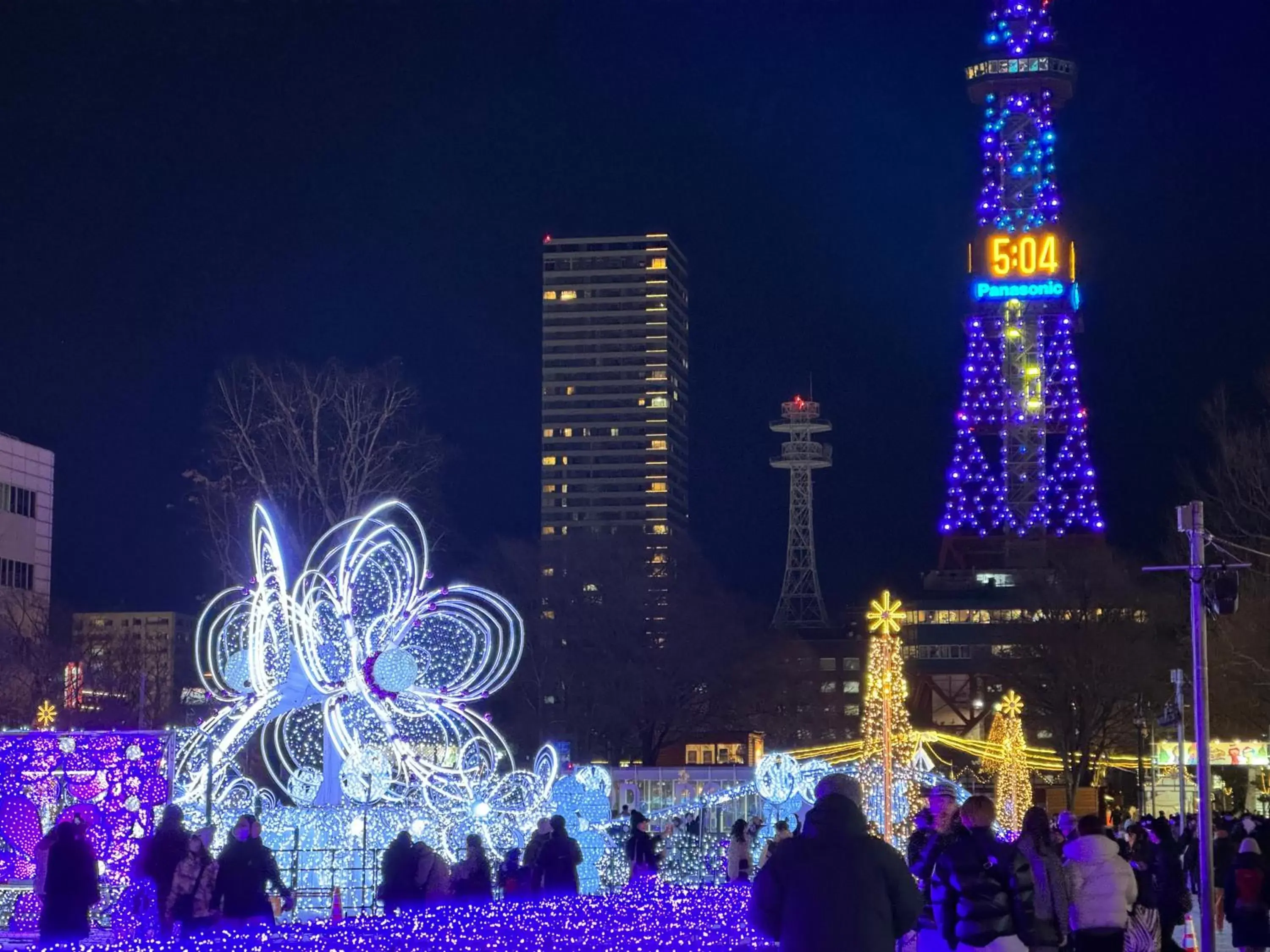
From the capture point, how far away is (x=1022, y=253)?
120 m

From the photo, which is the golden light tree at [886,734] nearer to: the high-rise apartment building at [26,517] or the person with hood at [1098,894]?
the person with hood at [1098,894]

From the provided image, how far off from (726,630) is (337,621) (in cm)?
4904

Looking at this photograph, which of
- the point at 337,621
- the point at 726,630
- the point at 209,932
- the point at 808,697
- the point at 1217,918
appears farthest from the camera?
the point at 808,697

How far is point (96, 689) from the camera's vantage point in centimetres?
6631

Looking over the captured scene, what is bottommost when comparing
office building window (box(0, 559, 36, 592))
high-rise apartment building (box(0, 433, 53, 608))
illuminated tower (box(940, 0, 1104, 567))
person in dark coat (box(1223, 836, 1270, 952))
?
person in dark coat (box(1223, 836, 1270, 952))

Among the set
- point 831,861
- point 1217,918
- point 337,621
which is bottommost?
point 1217,918

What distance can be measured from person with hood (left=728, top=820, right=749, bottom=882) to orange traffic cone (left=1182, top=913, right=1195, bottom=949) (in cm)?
479

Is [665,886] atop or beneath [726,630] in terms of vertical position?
beneath

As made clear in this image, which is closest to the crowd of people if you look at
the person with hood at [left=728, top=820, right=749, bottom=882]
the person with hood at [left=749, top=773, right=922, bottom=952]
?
the person with hood at [left=749, top=773, right=922, bottom=952]

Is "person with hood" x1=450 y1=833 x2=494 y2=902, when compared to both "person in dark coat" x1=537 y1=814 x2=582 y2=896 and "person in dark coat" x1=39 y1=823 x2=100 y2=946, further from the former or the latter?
"person in dark coat" x1=39 y1=823 x2=100 y2=946

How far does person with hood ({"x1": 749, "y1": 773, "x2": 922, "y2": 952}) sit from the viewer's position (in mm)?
8117

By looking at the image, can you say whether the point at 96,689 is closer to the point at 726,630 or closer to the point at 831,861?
the point at 726,630

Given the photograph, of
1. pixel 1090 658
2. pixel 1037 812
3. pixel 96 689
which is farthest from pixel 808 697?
pixel 1037 812

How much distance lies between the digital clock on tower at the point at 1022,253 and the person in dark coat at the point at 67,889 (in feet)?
359
